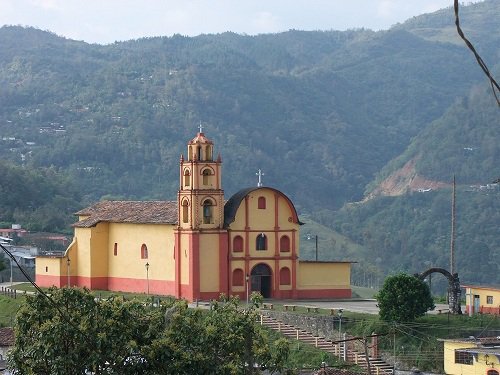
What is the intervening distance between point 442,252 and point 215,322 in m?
100

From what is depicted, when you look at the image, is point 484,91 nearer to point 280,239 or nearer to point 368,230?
point 368,230

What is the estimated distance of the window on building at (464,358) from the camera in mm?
58969

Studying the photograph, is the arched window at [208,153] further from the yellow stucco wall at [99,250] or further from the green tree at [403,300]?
the green tree at [403,300]

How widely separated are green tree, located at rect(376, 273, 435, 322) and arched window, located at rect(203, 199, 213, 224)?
11.9 metres

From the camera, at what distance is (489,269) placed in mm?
132875

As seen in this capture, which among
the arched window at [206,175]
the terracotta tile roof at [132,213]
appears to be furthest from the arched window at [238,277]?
the arched window at [206,175]

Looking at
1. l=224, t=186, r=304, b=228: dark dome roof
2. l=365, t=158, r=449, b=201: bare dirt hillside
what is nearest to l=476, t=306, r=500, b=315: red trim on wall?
l=224, t=186, r=304, b=228: dark dome roof

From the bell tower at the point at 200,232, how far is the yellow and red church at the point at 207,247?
46 millimetres

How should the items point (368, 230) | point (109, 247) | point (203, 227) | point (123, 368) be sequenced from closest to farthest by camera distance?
point (123, 368)
point (203, 227)
point (109, 247)
point (368, 230)

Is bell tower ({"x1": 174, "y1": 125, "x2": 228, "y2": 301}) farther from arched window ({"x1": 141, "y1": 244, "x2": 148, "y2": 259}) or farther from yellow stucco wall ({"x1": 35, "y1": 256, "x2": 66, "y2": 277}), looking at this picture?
yellow stucco wall ({"x1": 35, "y1": 256, "x2": 66, "y2": 277})

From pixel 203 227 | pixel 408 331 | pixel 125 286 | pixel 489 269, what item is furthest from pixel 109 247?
pixel 489 269

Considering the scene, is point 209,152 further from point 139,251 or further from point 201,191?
point 139,251

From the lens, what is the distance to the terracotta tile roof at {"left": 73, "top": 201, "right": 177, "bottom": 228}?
78.2 meters

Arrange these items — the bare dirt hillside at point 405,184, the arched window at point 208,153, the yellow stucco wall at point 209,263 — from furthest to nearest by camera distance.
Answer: the bare dirt hillside at point 405,184 < the arched window at point 208,153 < the yellow stucco wall at point 209,263
